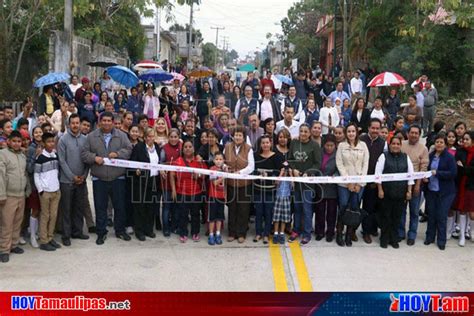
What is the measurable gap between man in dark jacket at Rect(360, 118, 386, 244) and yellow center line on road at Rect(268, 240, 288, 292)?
1351 millimetres

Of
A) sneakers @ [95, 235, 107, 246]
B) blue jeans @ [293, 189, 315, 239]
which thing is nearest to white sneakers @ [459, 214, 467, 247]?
blue jeans @ [293, 189, 315, 239]

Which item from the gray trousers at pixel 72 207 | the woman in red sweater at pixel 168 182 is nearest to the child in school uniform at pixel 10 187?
the gray trousers at pixel 72 207

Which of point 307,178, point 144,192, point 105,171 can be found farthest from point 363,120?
point 105,171

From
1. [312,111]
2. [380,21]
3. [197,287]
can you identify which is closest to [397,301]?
[197,287]

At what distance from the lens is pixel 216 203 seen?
762 centimetres

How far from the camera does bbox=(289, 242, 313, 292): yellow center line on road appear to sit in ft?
19.7

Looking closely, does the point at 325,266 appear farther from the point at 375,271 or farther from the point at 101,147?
the point at 101,147

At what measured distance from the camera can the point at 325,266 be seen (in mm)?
6617

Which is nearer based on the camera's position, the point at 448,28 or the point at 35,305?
the point at 35,305

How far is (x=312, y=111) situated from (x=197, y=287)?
633 centimetres

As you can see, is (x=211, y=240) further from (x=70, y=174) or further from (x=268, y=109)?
(x=268, y=109)

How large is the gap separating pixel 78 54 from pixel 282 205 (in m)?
13.5

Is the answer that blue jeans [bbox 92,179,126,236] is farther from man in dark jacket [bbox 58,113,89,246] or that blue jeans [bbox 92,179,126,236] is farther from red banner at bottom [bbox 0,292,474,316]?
red banner at bottom [bbox 0,292,474,316]

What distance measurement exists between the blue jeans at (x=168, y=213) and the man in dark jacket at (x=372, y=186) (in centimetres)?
274
